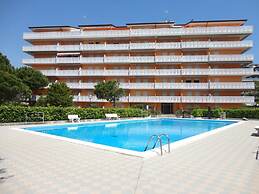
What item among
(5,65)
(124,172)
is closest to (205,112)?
(5,65)

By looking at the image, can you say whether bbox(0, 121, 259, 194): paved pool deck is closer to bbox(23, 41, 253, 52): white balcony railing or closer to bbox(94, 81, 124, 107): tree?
bbox(94, 81, 124, 107): tree

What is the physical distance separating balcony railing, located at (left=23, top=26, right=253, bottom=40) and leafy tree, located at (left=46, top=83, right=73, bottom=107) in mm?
14229

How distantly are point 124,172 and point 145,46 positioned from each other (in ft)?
137

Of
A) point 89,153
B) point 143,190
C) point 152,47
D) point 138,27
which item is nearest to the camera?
point 143,190

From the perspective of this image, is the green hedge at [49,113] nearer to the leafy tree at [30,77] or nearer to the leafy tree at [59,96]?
the leafy tree at [59,96]

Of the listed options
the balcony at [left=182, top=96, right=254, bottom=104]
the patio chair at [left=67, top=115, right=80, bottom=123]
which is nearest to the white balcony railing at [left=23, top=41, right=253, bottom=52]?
the balcony at [left=182, top=96, right=254, bottom=104]

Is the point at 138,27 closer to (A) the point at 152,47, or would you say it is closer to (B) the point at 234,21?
(A) the point at 152,47

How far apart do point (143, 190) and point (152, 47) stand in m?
42.4

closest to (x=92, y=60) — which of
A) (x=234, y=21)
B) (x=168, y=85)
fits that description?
(x=168, y=85)

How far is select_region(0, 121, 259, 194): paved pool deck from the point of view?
15.6ft

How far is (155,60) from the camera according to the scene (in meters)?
45.1

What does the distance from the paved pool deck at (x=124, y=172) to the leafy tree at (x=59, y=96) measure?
30048mm

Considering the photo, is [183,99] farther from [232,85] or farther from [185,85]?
[232,85]

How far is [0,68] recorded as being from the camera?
→ 3491 centimetres
